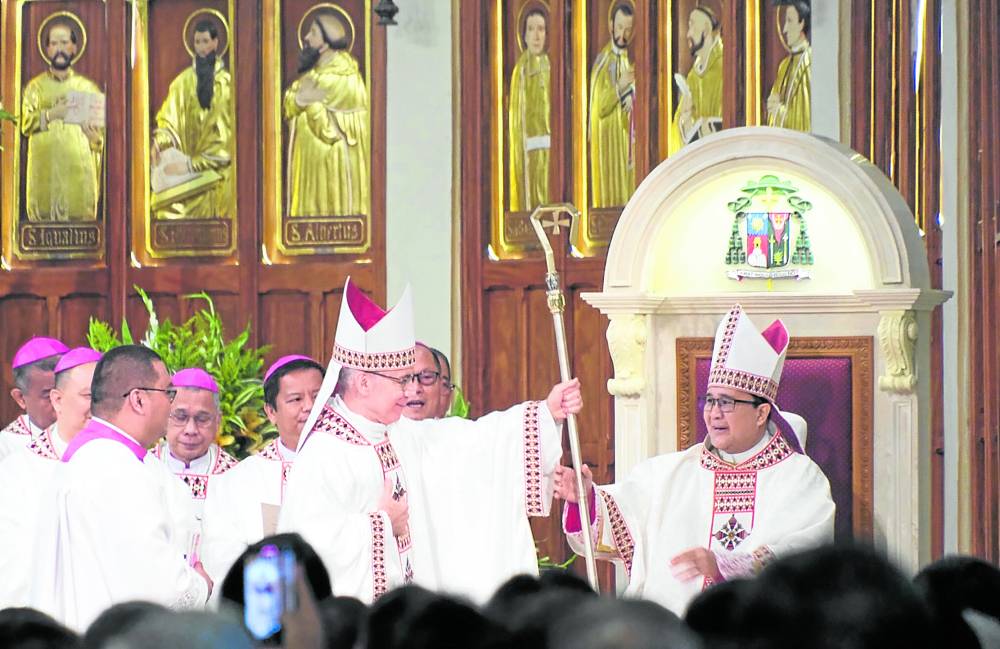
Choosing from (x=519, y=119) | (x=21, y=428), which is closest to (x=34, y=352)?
(x=21, y=428)

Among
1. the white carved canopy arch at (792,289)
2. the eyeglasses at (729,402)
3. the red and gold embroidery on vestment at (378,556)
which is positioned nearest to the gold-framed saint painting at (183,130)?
the white carved canopy arch at (792,289)

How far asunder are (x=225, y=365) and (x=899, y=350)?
392 cm

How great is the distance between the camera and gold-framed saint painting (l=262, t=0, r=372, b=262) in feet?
34.3

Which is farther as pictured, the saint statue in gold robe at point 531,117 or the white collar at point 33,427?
the saint statue in gold robe at point 531,117

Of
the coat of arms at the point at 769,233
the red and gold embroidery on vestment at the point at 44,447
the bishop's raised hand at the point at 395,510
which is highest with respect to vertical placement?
the coat of arms at the point at 769,233

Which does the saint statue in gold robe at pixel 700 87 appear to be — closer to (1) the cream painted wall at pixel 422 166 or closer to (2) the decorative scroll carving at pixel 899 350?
(1) the cream painted wall at pixel 422 166

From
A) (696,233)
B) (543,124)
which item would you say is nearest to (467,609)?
(696,233)

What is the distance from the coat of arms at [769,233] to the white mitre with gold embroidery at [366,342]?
2101 mm

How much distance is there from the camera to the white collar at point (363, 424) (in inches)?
228

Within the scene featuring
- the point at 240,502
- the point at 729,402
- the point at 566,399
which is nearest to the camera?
the point at 566,399

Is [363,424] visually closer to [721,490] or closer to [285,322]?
[721,490]

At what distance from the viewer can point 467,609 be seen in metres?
1.87

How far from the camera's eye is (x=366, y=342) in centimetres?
587

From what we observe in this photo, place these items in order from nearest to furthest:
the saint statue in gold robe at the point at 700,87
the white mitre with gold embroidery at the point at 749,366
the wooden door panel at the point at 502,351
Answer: the white mitre with gold embroidery at the point at 749,366, the saint statue in gold robe at the point at 700,87, the wooden door panel at the point at 502,351
